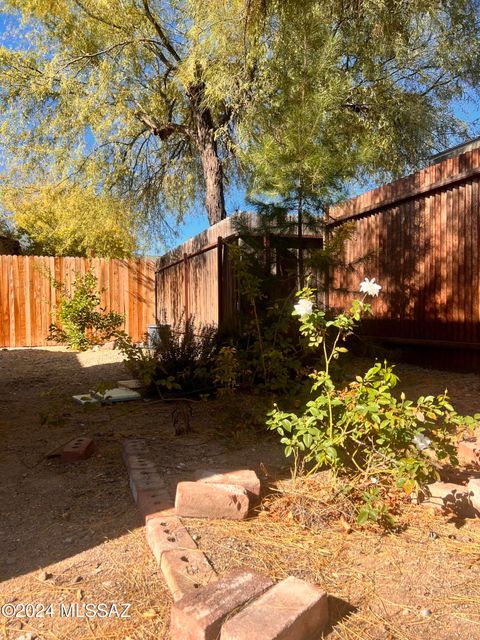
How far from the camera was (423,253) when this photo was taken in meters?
4.99

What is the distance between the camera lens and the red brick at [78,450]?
10.7ft

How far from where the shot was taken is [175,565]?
1864 millimetres

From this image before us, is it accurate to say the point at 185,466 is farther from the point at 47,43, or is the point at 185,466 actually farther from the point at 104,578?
the point at 47,43

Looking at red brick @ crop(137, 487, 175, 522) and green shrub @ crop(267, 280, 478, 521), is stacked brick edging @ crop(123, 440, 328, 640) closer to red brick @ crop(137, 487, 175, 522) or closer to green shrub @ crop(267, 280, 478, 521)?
red brick @ crop(137, 487, 175, 522)

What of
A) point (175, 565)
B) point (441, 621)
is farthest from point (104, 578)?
point (441, 621)

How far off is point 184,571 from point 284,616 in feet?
1.56

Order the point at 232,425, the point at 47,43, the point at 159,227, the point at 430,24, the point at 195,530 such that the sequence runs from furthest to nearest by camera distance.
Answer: the point at 159,227 < the point at 47,43 < the point at 430,24 < the point at 232,425 < the point at 195,530

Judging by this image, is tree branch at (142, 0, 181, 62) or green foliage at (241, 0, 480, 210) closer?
green foliage at (241, 0, 480, 210)

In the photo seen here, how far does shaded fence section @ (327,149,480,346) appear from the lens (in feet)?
14.6

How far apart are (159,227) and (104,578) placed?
10.9 m

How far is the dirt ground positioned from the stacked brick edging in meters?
0.07

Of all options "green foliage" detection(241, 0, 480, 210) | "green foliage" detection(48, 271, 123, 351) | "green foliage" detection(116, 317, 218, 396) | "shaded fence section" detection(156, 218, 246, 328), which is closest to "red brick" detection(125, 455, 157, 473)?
"green foliage" detection(116, 317, 218, 396)

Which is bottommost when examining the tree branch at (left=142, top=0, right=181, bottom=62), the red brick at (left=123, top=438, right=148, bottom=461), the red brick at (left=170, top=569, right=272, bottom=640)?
the red brick at (left=170, top=569, right=272, bottom=640)

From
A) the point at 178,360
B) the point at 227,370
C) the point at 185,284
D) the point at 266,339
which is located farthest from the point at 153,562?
the point at 185,284
